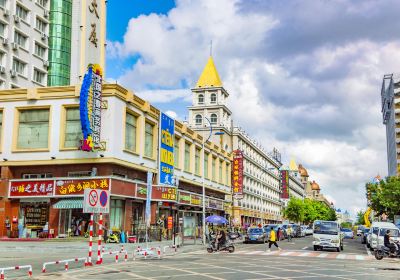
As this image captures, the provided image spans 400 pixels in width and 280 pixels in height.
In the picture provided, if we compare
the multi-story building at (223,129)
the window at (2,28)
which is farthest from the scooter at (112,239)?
the multi-story building at (223,129)

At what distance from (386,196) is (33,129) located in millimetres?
41425

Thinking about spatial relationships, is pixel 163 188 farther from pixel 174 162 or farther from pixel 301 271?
pixel 301 271

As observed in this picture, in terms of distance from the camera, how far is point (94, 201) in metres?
19.5

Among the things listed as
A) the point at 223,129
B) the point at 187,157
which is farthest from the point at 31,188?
the point at 223,129

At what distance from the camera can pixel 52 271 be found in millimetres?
17875

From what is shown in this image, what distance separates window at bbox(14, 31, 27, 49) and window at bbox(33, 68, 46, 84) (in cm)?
A: 375

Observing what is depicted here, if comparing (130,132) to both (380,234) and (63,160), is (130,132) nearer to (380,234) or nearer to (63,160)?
(63,160)

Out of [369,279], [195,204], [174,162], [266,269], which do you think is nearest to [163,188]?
[174,162]

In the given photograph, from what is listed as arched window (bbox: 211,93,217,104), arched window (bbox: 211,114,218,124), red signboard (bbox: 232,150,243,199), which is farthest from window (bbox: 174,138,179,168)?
arched window (bbox: 211,93,217,104)

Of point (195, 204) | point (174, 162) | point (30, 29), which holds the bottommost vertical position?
point (195, 204)

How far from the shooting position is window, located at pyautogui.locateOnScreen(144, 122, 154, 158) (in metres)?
42.7

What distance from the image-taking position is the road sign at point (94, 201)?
19250mm

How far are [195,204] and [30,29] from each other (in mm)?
32695

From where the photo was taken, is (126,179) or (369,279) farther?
(126,179)
